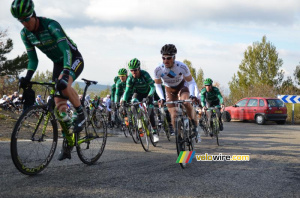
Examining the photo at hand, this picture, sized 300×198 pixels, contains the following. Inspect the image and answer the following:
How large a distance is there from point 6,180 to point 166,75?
4.18 metres

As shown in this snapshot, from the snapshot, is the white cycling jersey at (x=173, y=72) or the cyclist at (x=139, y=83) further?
the cyclist at (x=139, y=83)

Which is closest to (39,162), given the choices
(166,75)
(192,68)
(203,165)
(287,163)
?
(203,165)

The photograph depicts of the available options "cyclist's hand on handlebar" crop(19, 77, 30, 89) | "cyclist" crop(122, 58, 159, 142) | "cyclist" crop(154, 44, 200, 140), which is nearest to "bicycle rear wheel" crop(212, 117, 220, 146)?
"cyclist" crop(122, 58, 159, 142)

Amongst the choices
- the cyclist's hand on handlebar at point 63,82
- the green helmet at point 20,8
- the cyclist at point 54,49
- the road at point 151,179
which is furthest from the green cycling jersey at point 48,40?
the road at point 151,179

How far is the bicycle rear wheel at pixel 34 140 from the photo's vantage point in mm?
3964

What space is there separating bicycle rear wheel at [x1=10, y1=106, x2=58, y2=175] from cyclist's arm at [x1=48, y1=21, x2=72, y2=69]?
0.71 meters

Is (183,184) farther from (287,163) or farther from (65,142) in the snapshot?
(287,163)

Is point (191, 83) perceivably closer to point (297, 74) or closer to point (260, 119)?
point (260, 119)

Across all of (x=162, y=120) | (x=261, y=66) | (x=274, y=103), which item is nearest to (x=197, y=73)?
(x=261, y=66)

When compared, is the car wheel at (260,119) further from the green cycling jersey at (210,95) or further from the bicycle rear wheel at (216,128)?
the bicycle rear wheel at (216,128)

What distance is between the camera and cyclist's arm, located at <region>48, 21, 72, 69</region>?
14.5ft

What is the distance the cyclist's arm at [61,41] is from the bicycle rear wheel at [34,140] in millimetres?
714

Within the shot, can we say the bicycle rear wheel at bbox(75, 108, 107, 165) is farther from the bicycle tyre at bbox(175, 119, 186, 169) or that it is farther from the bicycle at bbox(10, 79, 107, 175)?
→ the bicycle tyre at bbox(175, 119, 186, 169)

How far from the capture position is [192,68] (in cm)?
5397
